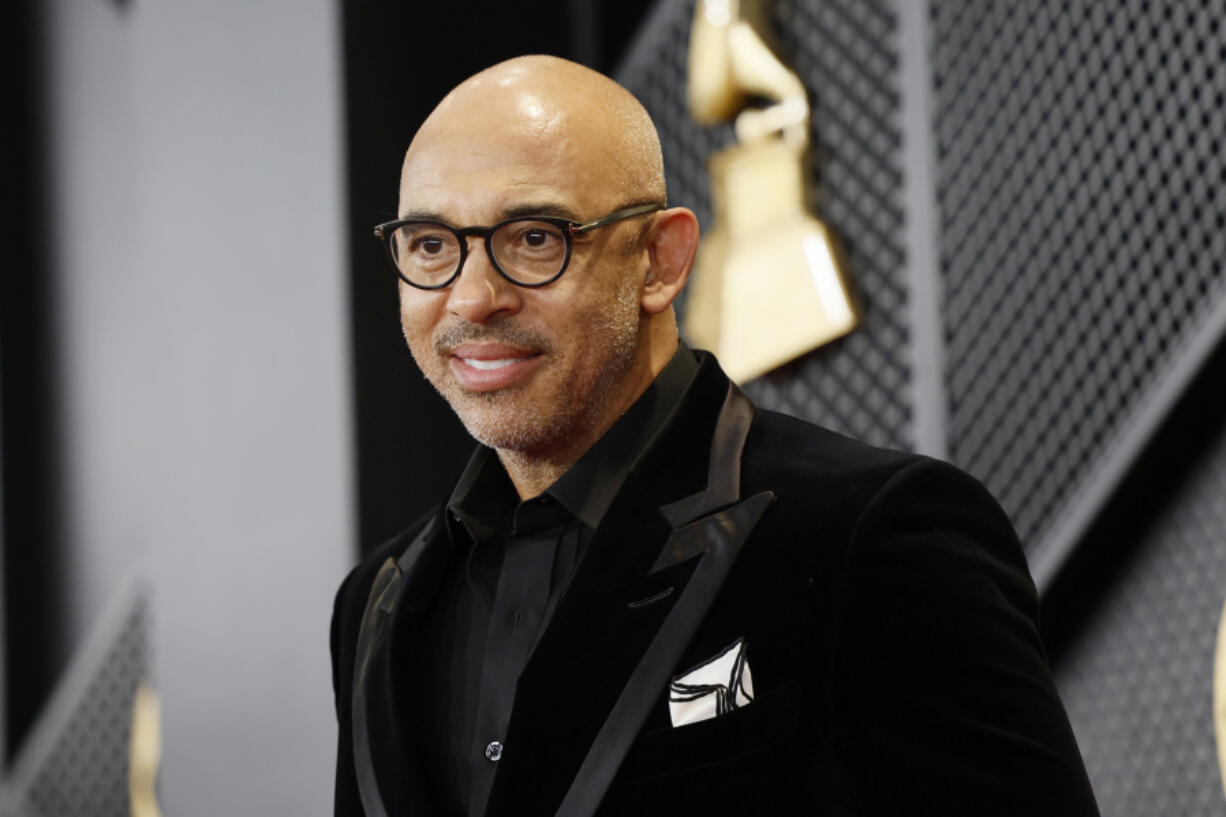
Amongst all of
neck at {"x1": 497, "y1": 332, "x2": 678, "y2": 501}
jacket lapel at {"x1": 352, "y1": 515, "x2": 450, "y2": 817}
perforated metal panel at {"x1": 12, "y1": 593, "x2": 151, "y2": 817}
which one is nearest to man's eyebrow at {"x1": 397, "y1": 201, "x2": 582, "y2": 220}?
neck at {"x1": 497, "y1": 332, "x2": 678, "y2": 501}

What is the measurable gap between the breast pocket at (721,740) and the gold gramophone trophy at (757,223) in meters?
1.48

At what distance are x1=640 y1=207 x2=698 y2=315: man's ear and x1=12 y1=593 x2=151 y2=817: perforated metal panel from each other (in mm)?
2466

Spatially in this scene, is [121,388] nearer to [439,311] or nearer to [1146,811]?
[1146,811]

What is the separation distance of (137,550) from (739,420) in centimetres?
266

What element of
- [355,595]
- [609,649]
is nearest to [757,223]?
[355,595]

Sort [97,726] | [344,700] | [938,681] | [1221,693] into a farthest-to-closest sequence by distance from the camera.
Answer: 1. [97,726]
2. [1221,693]
3. [344,700]
4. [938,681]

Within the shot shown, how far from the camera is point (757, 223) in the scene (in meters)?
2.50

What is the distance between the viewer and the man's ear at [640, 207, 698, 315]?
1175 millimetres

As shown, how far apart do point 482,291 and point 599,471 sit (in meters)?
0.16

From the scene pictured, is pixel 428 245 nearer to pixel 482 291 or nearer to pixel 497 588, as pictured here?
pixel 482 291

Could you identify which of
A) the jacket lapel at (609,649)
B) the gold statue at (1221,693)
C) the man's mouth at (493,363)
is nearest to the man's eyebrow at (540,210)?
→ the man's mouth at (493,363)

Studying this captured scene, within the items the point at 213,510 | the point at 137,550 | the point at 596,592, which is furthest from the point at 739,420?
the point at 137,550

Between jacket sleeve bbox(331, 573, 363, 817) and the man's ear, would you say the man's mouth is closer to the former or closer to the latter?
the man's ear

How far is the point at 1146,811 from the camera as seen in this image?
220 centimetres
